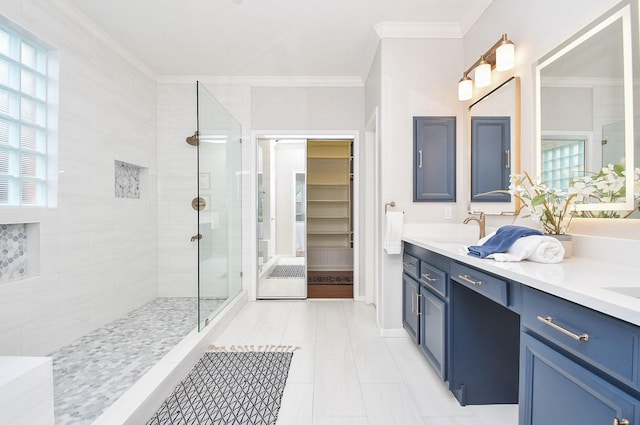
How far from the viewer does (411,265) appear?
95.1 inches

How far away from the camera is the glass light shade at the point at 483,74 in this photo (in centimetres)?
214

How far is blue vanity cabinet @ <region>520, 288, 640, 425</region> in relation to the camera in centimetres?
70

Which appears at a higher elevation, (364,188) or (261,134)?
(261,134)

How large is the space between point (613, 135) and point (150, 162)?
400 centimetres

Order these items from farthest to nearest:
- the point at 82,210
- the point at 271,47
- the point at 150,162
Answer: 1. the point at 150,162
2. the point at 271,47
3. the point at 82,210

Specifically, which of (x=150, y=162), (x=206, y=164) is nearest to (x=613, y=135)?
(x=206, y=164)

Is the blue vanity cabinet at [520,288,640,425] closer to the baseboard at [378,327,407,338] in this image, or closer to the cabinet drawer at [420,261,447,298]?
the cabinet drawer at [420,261,447,298]

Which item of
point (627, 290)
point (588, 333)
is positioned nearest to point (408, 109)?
point (627, 290)

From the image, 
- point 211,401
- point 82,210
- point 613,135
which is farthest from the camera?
point 82,210

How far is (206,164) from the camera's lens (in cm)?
267

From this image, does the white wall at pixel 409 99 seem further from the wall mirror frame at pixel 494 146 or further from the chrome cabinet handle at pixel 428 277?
the chrome cabinet handle at pixel 428 277

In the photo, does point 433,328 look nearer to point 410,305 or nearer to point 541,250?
point 410,305

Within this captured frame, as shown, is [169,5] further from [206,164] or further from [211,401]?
[211,401]

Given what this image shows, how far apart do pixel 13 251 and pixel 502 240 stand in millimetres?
3048
